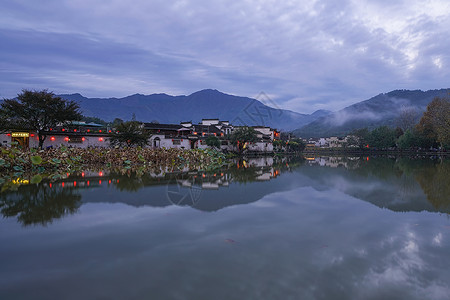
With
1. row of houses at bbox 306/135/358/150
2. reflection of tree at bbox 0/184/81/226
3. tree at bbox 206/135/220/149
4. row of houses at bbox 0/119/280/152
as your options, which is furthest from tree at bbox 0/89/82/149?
row of houses at bbox 306/135/358/150

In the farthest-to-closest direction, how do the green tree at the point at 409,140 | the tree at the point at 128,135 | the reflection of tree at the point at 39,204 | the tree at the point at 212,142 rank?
1. the green tree at the point at 409,140
2. the tree at the point at 212,142
3. the tree at the point at 128,135
4. the reflection of tree at the point at 39,204

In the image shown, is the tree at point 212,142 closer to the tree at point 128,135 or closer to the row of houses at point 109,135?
the row of houses at point 109,135

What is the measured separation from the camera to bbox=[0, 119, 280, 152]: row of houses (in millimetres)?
26875

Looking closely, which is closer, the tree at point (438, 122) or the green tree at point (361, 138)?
the tree at point (438, 122)

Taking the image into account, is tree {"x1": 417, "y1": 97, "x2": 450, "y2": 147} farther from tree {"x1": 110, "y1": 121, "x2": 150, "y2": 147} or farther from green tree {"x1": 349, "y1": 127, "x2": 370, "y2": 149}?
tree {"x1": 110, "y1": 121, "x2": 150, "y2": 147}

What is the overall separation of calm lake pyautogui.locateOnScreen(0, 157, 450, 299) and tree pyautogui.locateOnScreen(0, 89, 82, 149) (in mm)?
20038

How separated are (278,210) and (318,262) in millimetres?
2901

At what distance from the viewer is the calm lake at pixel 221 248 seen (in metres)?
2.90

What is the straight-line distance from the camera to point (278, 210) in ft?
21.2

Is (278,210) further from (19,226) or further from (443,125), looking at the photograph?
(443,125)

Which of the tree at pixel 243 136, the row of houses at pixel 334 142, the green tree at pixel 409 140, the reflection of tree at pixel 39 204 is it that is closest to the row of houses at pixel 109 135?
the tree at pixel 243 136

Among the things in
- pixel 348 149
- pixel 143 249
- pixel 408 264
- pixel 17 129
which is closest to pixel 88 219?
pixel 143 249

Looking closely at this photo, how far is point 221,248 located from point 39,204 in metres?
4.96

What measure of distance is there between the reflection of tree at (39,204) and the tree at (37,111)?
60.0 ft
